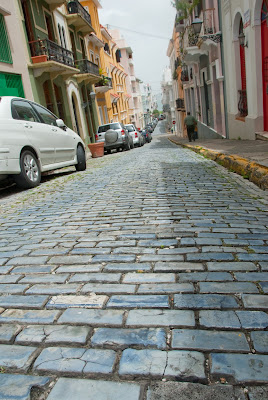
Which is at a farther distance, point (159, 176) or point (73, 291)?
point (159, 176)

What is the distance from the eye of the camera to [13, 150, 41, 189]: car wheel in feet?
21.8

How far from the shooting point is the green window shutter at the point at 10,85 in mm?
13225

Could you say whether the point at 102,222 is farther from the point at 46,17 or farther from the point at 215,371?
the point at 46,17

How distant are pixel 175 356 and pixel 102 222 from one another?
8.16ft

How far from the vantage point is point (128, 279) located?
245cm

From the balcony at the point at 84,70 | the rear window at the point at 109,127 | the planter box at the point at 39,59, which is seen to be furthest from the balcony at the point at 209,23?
the balcony at the point at 84,70

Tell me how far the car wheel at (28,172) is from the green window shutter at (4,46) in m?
8.12

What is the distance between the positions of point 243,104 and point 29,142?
988 cm

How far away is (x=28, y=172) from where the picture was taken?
22.6ft

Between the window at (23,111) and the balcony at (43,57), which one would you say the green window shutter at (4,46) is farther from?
the window at (23,111)

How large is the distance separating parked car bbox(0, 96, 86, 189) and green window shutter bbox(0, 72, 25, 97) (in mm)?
5983

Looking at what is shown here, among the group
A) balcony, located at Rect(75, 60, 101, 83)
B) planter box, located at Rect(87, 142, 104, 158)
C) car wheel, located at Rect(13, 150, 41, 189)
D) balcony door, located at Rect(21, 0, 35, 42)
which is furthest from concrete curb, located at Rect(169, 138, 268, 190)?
balcony, located at Rect(75, 60, 101, 83)

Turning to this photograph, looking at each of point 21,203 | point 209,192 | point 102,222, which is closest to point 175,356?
point 102,222

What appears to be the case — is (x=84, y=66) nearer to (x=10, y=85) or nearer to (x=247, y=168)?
(x=10, y=85)
